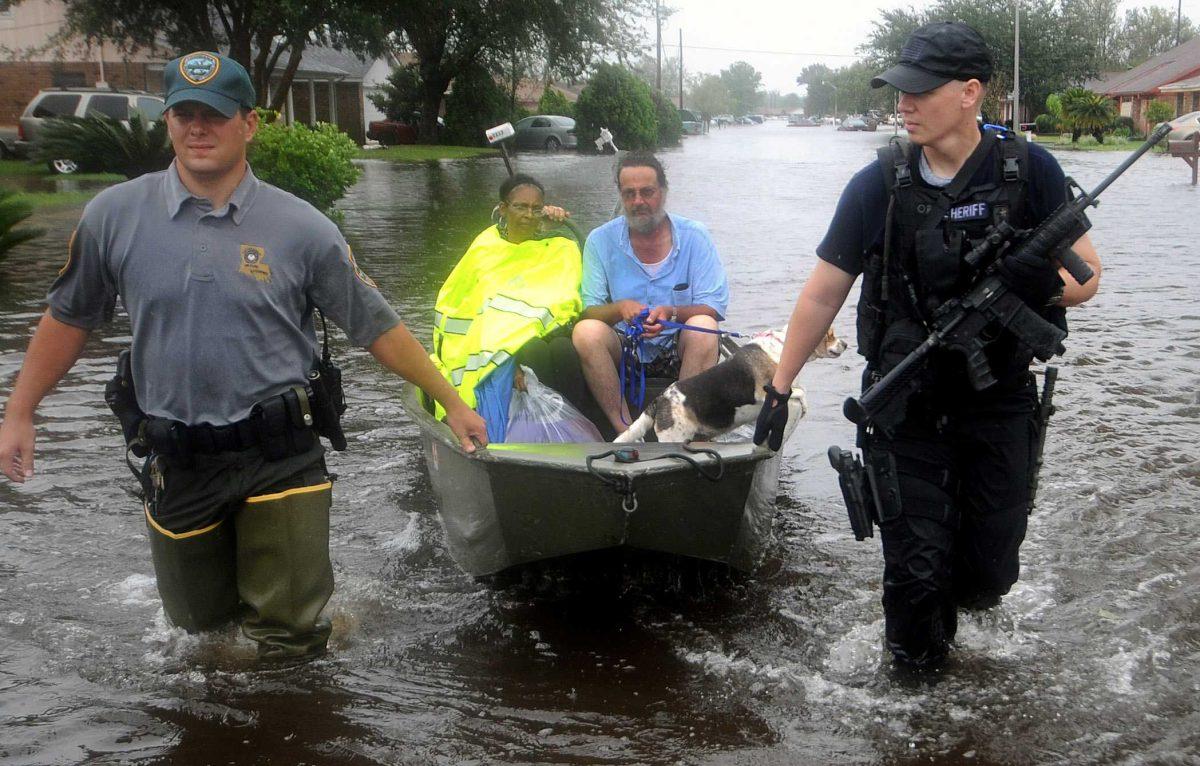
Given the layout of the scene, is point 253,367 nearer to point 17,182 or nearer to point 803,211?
point 803,211

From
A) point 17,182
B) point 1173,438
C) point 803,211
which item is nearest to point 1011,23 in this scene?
point 803,211

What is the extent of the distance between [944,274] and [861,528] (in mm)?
859

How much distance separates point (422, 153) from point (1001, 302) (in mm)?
37681

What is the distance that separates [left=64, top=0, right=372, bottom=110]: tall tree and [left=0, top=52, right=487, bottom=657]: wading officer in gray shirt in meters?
22.6

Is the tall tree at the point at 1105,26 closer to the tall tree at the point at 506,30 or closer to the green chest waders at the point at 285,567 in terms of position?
the tall tree at the point at 506,30

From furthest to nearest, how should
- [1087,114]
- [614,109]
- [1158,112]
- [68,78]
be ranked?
1. [1158,112]
2. [614,109]
3. [1087,114]
4. [68,78]

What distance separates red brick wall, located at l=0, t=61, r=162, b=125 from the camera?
139 ft

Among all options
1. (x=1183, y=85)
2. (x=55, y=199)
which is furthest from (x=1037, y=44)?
(x=55, y=199)

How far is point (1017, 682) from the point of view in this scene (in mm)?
4281

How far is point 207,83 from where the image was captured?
358 cm

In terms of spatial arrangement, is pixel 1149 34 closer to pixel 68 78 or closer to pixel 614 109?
pixel 614 109

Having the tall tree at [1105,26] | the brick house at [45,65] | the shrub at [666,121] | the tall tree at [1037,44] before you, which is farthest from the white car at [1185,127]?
the tall tree at [1105,26]

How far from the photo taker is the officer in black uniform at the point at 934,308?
3.63 m

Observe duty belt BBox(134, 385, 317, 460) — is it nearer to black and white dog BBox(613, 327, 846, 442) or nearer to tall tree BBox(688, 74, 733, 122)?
black and white dog BBox(613, 327, 846, 442)
